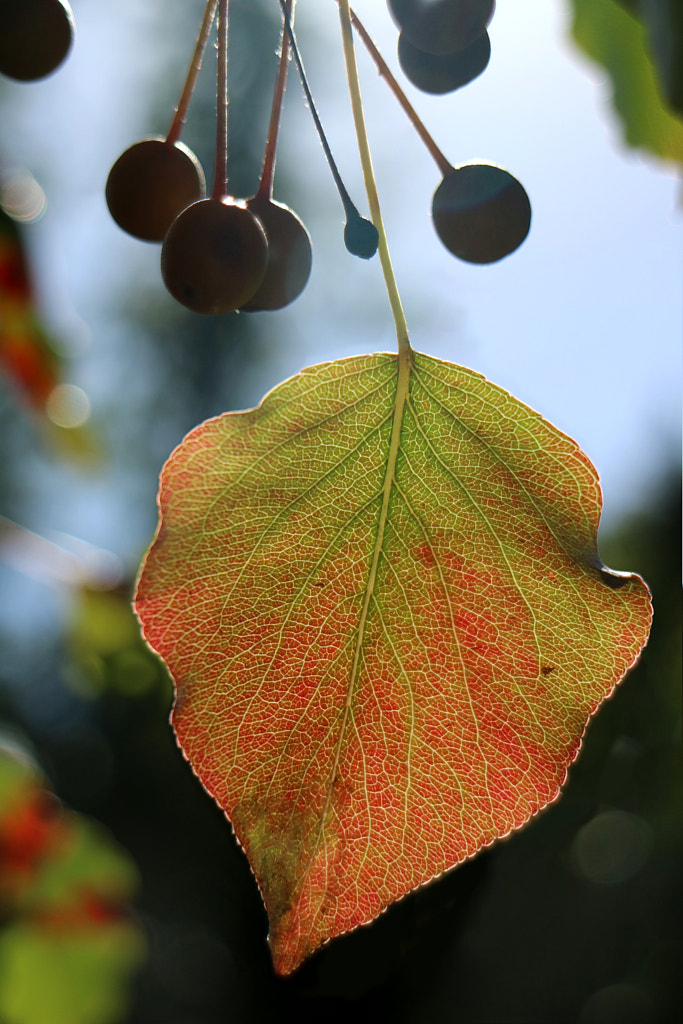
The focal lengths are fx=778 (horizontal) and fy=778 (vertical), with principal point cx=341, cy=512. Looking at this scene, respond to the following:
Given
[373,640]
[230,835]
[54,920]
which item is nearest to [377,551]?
[373,640]

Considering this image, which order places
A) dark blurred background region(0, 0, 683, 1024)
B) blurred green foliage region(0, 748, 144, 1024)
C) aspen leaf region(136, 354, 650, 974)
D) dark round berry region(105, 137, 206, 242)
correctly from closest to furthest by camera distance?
aspen leaf region(136, 354, 650, 974), dark round berry region(105, 137, 206, 242), blurred green foliage region(0, 748, 144, 1024), dark blurred background region(0, 0, 683, 1024)

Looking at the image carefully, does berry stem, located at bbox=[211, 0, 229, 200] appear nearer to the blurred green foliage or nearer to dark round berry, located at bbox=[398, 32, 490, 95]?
dark round berry, located at bbox=[398, 32, 490, 95]

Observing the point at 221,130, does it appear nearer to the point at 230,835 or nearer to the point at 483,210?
the point at 483,210

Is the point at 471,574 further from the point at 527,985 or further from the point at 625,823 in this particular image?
the point at 527,985

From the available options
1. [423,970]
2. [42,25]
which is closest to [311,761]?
[42,25]

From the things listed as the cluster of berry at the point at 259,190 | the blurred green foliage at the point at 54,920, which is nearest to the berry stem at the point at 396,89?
the cluster of berry at the point at 259,190

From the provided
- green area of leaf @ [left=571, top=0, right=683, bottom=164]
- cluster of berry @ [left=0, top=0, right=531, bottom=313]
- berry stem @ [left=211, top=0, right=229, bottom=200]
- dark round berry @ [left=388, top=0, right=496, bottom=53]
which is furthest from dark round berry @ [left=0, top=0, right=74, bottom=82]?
green area of leaf @ [left=571, top=0, right=683, bottom=164]

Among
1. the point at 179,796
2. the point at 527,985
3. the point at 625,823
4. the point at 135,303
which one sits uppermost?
the point at 135,303
